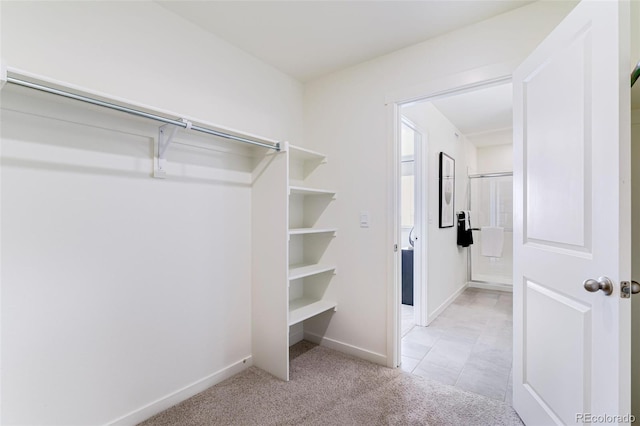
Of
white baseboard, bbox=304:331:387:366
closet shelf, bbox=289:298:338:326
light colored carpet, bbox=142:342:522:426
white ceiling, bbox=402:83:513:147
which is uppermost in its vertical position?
white ceiling, bbox=402:83:513:147

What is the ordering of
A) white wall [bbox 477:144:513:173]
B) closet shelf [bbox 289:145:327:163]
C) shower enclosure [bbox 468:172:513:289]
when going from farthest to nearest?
white wall [bbox 477:144:513:173] → shower enclosure [bbox 468:172:513:289] → closet shelf [bbox 289:145:327:163]

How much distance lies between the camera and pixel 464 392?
1.97m

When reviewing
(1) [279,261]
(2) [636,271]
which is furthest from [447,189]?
(1) [279,261]

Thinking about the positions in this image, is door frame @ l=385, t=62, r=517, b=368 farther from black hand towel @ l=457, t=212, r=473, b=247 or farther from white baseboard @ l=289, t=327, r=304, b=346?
black hand towel @ l=457, t=212, r=473, b=247

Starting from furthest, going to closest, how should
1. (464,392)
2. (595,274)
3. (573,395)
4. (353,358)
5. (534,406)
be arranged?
(353,358) → (464,392) → (534,406) → (573,395) → (595,274)

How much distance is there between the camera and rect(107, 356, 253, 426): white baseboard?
64.1 inches

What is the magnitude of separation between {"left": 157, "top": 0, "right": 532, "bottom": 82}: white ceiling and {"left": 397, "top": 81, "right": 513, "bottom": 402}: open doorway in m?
0.45

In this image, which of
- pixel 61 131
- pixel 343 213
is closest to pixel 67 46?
pixel 61 131

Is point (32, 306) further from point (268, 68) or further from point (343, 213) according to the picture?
point (268, 68)

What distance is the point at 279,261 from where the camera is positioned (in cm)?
211

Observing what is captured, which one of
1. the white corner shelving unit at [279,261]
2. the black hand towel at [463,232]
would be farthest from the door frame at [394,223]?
the black hand towel at [463,232]

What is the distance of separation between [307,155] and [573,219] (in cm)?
184

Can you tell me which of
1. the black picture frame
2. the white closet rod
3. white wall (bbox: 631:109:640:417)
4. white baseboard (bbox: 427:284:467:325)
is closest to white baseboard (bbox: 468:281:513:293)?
white baseboard (bbox: 427:284:467:325)

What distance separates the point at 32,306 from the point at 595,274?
238cm
